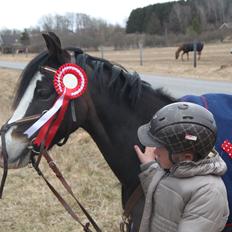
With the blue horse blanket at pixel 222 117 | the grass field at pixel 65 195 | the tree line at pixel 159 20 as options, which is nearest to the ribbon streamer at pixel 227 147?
the blue horse blanket at pixel 222 117

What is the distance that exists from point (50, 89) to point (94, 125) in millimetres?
353

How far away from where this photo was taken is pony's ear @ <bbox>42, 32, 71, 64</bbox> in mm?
2826

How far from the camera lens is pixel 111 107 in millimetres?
2941

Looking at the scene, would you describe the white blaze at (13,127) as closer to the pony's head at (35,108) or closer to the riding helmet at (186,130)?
the pony's head at (35,108)

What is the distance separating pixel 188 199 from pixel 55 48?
1.29 meters

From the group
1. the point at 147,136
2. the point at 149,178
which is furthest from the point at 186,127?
the point at 149,178

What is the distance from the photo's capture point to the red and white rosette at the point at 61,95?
2.86 m

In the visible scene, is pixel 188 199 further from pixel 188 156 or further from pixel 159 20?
pixel 159 20

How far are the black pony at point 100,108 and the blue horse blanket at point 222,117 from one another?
0.31 meters

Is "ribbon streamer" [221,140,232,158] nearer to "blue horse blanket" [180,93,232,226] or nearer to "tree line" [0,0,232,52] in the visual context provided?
"blue horse blanket" [180,93,232,226]

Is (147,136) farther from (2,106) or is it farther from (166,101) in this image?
(2,106)

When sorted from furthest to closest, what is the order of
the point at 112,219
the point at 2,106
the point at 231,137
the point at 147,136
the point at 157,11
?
the point at 157,11 < the point at 2,106 < the point at 112,219 < the point at 231,137 < the point at 147,136

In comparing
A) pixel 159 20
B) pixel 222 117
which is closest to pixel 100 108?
pixel 222 117

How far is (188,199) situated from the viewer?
2.16 m
